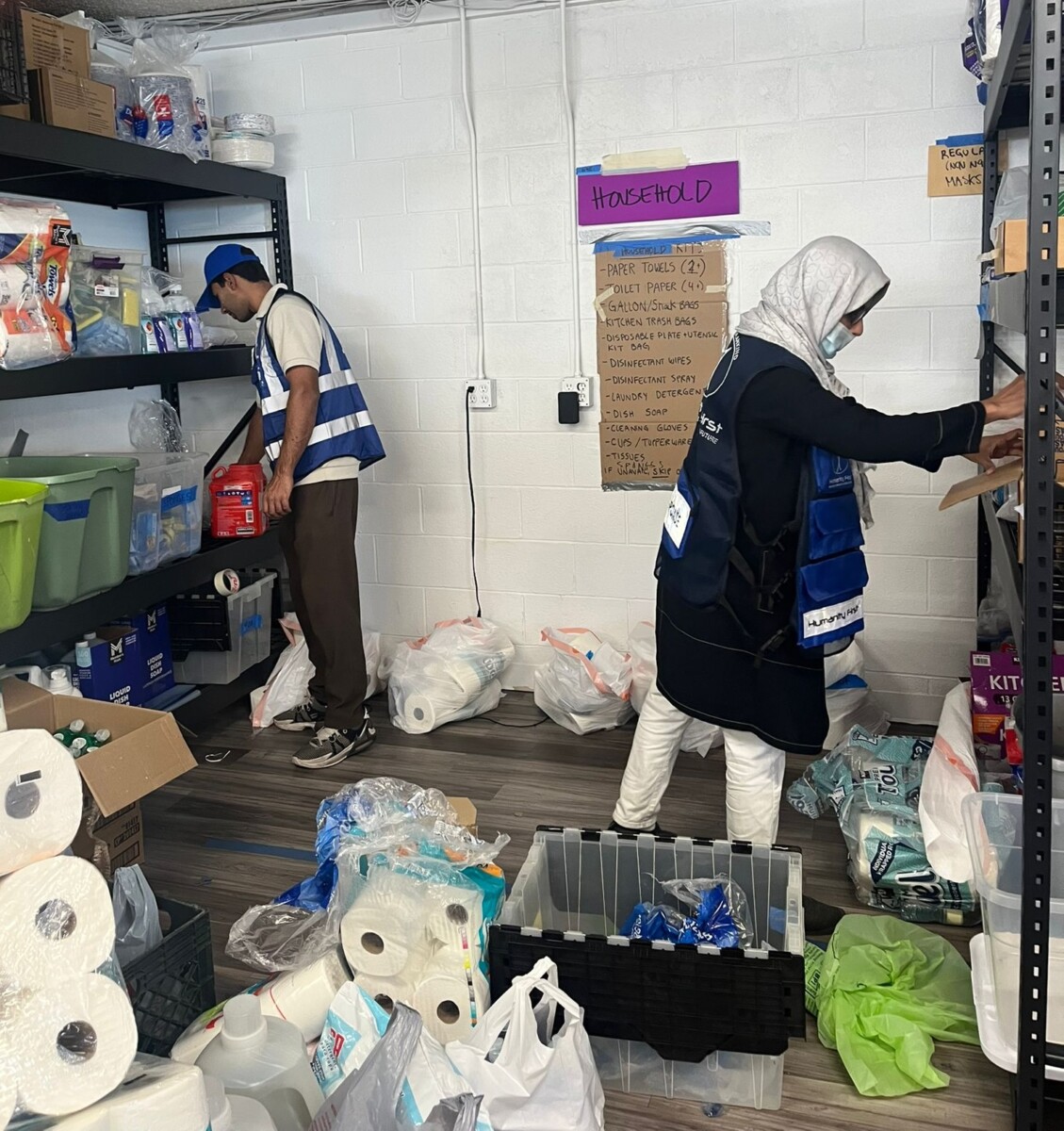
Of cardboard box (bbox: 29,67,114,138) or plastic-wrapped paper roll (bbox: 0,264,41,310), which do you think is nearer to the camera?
plastic-wrapped paper roll (bbox: 0,264,41,310)

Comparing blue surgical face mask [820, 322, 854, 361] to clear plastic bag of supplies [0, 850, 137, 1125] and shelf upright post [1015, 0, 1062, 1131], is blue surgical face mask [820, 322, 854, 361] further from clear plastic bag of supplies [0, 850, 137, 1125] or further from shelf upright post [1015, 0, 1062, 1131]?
clear plastic bag of supplies [0, 850, 137, 1125]

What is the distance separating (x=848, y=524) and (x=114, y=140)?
7.79 ft

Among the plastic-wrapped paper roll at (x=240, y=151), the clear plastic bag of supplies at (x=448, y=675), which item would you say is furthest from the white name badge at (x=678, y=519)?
the plastic-wrapped paper roll at (x=240, y=151)

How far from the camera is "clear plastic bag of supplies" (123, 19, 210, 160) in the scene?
377 cm

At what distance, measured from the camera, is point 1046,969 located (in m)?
1.90

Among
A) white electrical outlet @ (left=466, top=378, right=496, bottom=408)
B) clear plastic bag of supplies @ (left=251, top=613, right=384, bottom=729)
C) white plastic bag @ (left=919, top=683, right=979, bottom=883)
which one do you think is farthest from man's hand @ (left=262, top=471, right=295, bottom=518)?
white plastic bag @ (left=919, top=683, right=979, bottom=883)

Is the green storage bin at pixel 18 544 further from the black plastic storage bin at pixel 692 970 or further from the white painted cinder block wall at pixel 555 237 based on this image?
the white painted cinder block wall at pixel 555 237

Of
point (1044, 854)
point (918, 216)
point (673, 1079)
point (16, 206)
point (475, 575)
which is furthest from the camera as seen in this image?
point (475, 575)

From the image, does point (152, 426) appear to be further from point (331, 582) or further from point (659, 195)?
point (659, 195)

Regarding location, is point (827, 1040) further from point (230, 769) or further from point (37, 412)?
point (37, 412)

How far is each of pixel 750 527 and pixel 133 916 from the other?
1.47 metres

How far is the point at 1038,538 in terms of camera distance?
182cm

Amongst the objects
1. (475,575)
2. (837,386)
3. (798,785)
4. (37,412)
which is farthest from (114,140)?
(798,785)

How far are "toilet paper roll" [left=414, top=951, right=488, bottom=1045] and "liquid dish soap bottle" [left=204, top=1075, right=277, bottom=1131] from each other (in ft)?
1.76
